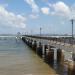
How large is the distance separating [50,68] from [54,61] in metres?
4.16

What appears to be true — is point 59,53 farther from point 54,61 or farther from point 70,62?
point 70,62

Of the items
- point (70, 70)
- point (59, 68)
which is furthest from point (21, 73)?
point (70, 70)

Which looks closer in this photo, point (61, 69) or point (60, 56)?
point (61, 69)

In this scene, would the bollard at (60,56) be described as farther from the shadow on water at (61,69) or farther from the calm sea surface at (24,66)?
the calm sea surface at (24,66)

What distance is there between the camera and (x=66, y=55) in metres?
35.3

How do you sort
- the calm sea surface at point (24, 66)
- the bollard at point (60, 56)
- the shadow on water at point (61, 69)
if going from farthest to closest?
the bollard at point (60, 56)
the calm sea surface at point (24, 66)
the shadow on water at point (61, 69)

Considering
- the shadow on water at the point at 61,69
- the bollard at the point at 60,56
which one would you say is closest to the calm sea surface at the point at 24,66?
the shadow on water at the point at 61,69

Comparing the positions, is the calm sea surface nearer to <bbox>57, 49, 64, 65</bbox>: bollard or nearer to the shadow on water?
the shadow on water

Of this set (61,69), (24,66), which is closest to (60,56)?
(61,69)

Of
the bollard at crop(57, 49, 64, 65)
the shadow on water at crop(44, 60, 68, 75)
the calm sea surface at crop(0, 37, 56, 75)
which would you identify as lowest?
the calm sea surface at crop(0, 37, 56, 75)

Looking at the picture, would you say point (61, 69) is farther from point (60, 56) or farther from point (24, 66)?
point (24, 66)

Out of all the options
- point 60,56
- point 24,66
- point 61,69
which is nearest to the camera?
point 61,69

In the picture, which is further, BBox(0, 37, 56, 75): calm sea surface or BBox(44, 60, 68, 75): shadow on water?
BBox(0, 37, 56, 75): calm sea surface

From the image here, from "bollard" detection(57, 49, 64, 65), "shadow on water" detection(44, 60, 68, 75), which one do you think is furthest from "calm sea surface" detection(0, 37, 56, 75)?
"bollard" detection(57, 49, 64, 65)
